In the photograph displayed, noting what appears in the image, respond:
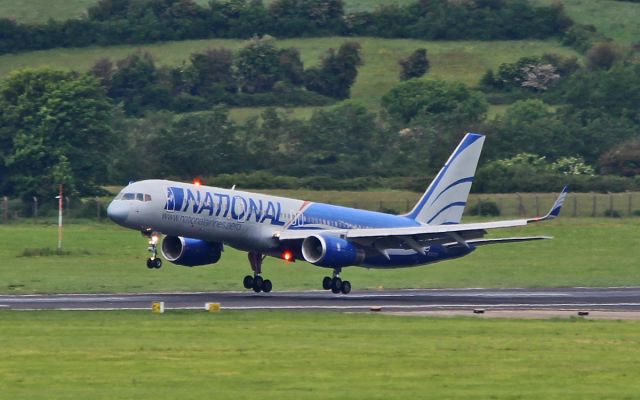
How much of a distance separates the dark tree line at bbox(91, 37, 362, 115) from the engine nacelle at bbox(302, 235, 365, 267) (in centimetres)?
8363

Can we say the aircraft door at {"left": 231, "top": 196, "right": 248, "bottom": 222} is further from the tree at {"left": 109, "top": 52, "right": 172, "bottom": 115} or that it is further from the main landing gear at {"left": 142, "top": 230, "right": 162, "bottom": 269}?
the tree at {"left": 109, "top": 52, "right": 172, "bottom": 115}

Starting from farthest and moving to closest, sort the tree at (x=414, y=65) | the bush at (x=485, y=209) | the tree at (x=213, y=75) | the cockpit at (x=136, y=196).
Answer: the tree at (x=414, y=65) → the tree at (x=213, y=75) → the bush at (x=485, y=209) → the cockpit at (x=136, y=196)

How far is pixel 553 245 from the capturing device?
245 feet

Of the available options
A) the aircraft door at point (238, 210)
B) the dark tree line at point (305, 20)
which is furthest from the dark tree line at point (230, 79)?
the aircraft door at point (238, 210)

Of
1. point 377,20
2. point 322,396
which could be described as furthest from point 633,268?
point 377,20

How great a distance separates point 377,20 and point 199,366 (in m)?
141

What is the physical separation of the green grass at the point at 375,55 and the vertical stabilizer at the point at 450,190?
3360 inches

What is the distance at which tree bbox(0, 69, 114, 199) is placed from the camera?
93.6 m

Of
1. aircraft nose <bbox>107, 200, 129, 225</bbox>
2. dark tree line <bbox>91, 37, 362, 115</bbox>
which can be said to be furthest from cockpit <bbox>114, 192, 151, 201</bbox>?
dark tree line <bbox>91, 37, 362, 115</bbox>

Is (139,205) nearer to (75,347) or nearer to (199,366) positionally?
(75,347)

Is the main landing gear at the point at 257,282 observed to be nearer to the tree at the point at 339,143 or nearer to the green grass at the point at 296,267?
the green grass at the point at 296,267

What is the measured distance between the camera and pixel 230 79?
14438cm

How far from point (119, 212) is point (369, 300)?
30.6 feet

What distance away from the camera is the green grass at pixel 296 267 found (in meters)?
58.7
